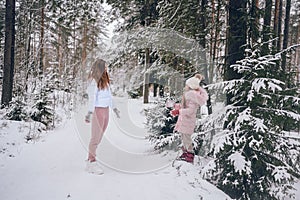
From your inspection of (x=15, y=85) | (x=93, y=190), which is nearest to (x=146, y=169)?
(x=93, y=190)

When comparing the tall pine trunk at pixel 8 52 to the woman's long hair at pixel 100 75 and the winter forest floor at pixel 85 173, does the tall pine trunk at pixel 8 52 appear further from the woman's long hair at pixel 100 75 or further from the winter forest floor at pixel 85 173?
the woman's long hair at pixel 100 75

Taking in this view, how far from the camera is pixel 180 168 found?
5215mm

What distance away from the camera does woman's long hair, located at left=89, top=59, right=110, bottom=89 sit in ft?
16.1

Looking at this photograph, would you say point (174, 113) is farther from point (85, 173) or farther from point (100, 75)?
point (85, 173)

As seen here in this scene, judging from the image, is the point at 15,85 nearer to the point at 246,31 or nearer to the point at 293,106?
the point at 246,31

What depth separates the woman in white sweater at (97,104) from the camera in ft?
15.6

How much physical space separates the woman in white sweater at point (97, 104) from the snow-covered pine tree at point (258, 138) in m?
2.13

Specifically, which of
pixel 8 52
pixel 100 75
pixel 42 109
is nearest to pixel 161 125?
pixel 100 75

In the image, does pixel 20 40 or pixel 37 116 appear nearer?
Result: pixel 37 116

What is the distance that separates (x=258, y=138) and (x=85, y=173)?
3118 millimetres

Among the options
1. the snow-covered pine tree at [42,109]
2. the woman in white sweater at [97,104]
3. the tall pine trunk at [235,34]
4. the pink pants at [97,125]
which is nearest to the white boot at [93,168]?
the woman in white sweater at [97,104]

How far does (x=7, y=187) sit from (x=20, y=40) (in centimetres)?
1616

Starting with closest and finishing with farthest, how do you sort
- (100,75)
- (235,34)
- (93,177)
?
1. (93,177)
2. (100,75)
3. (235,34)

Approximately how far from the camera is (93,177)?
439 cm
